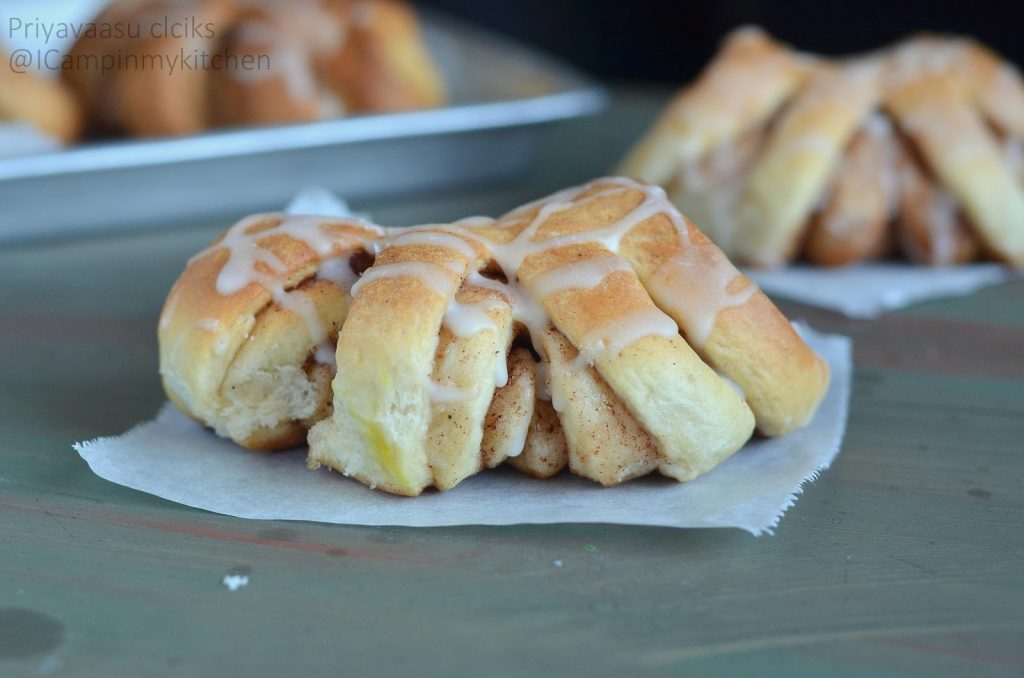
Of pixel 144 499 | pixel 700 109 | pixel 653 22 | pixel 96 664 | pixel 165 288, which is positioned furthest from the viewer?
pixel 653 22

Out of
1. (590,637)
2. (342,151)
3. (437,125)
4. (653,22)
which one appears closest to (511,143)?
(437,125)

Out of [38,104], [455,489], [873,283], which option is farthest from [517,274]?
[38,104]

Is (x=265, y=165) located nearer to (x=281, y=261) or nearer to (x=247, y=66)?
(x=247, y=66)

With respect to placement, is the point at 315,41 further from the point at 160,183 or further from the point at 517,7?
the point at 517,7

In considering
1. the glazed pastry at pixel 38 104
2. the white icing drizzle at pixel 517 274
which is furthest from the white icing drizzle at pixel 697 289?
the glazed pastry at pixel 38 104

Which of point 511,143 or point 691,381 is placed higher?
point 691,381

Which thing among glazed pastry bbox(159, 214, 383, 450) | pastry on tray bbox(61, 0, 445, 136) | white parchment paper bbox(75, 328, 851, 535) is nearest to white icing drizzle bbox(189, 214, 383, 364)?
glazed pastry bbox(159, 214, 383, 450)
